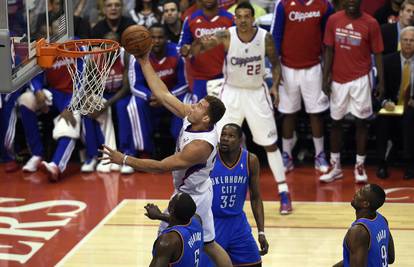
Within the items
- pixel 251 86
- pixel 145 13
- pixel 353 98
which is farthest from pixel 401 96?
pixel 145 13

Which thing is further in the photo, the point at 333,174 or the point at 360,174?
the point at 333,174

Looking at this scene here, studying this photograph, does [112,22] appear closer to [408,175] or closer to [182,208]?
[408,175]

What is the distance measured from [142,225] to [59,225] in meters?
0.78

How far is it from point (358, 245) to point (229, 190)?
1430mm

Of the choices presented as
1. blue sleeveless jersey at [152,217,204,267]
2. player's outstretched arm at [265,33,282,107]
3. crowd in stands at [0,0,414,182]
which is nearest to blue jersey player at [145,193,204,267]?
blue sleeveless jersey at [152,217,204,267]

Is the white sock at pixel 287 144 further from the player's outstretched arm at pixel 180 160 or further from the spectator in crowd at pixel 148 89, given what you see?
the player's outstretched arm at pixel 180 160

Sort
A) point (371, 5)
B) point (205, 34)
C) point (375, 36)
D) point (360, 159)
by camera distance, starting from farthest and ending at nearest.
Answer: point (371, 5)
point (205, 34)
point (360, 159)
point (375, 36)

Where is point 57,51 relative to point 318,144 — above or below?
above

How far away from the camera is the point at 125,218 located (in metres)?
8.53

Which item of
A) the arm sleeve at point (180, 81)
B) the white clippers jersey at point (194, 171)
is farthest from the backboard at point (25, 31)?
the arm sleeve at point (180, 81)

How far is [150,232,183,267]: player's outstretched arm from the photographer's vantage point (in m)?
5.18

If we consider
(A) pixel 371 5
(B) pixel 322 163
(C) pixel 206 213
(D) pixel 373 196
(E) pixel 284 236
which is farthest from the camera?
(A) pixel 371 5

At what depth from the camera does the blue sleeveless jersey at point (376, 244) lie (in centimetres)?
548

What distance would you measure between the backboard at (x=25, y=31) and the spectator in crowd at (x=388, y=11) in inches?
177
